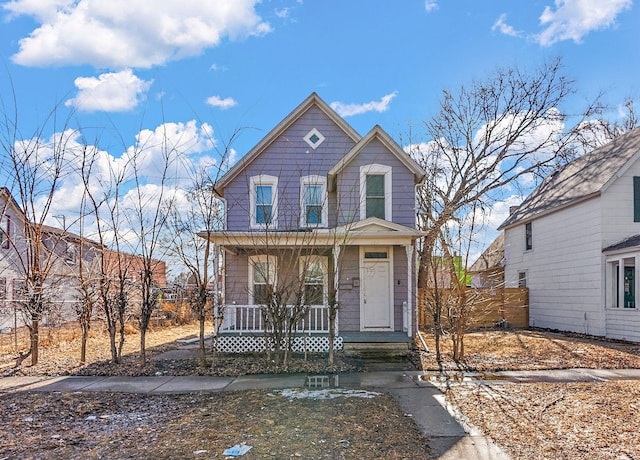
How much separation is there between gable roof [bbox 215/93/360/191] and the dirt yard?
6.07m

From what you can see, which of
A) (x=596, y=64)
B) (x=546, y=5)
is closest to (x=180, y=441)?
(x=546, y=5)

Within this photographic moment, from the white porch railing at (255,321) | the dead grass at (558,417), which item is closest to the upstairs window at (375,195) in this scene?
the white porch railing at (255,321)

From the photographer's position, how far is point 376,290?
42.5 ft

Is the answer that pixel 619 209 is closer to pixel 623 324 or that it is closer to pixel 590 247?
pixel 590 247

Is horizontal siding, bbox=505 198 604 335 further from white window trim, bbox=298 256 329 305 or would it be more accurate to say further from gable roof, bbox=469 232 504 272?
white window trim, bbox=298 256 329 305

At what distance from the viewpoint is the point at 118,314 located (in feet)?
34.1

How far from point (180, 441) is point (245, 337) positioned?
6137 mm

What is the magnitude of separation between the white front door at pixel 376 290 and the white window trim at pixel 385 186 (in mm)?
1064

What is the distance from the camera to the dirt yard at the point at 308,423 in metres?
5.08

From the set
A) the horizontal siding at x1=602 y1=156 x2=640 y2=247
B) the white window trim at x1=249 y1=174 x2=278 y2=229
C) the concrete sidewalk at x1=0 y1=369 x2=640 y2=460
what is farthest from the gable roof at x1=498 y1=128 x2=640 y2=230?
the white window trim at x1=249 y1=174 x2=278 y2=229

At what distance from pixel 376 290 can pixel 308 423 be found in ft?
23.7

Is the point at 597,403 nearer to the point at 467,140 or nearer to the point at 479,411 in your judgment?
the point at 479,411

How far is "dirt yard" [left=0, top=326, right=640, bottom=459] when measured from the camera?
508 cm

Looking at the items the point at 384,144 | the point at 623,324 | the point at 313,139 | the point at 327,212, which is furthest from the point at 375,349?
the point at 623,324
